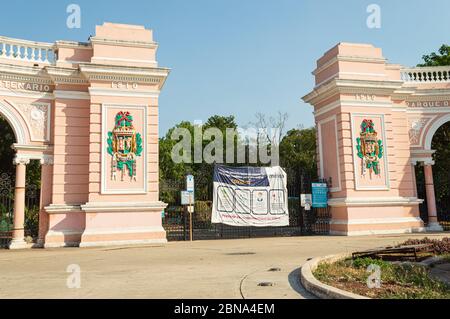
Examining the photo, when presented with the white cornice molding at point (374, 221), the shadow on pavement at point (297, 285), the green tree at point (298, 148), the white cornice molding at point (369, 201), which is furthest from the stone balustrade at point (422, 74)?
the green tree at point (298, 148)

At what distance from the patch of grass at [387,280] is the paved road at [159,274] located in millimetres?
584

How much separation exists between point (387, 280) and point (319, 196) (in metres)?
11.0

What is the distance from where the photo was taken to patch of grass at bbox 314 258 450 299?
5.06m

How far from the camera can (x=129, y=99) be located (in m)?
14.7

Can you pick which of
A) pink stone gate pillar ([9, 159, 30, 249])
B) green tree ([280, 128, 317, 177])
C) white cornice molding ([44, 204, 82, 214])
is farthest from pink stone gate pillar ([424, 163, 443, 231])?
green tree ([280, 128, 317, 177])

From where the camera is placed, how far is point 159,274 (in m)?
7.32

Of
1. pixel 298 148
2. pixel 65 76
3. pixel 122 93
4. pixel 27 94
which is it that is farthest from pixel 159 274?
pixel 298 148

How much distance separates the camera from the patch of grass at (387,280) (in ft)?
16.6

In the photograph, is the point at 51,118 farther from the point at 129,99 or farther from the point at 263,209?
Result: the point at 263,209

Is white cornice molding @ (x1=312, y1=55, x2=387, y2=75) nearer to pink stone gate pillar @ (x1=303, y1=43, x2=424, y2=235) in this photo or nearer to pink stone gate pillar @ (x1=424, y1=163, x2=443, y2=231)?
pink stone gate pillar @ (x1=303, y1=43, x2=424, y2=235)

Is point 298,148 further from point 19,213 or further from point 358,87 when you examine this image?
point 19,213

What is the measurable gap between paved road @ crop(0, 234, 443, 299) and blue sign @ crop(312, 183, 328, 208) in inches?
228

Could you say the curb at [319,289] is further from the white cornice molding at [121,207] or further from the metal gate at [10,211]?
the metal gate at [10,211]

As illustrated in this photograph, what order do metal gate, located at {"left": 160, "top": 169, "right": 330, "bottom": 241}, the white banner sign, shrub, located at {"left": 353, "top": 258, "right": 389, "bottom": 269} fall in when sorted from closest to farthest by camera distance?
shrub, located at {"left": 353, "top": 258, "right": 389, "bottom": 269}, the white banner sign, metal gate, located at {"left": 160, "top": 169, "right": 330, "bottom": 241}
